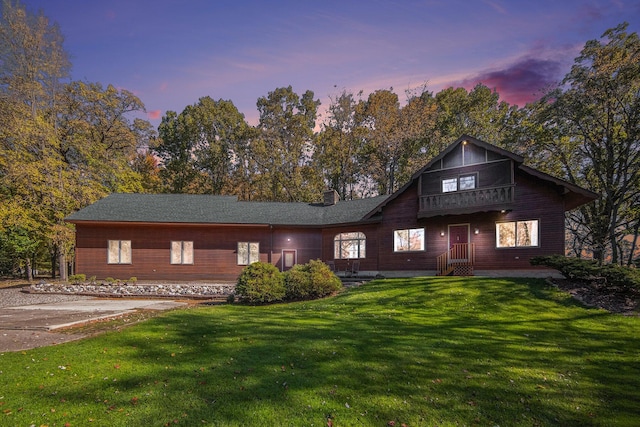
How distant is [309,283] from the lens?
580 inches

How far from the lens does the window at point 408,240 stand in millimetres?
20094

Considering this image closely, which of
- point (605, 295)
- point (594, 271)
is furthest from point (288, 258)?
point (605, 295)

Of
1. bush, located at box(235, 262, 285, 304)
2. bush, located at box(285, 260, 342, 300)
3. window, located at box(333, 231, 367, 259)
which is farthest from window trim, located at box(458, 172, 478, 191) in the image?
bush, located at box(235, 262, 285, 304)

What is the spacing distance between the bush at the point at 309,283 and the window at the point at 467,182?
33.0 ft

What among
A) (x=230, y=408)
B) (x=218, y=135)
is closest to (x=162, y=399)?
(x=230, y=408)

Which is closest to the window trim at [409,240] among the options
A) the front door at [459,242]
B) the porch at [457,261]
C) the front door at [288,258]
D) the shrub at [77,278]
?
the porch at [457,261]

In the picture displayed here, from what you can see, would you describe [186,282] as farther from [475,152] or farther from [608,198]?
[608,198]

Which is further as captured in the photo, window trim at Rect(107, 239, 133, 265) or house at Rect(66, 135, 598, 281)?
window trim at Rect(107, 239, 133, 265)

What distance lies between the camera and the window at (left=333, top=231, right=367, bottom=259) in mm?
22359

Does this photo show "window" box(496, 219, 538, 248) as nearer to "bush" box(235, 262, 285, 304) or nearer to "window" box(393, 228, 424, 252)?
"window" box(393, 228, 424, 252)

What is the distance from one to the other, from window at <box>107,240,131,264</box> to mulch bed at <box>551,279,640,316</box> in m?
25.3

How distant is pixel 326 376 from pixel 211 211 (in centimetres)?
2050

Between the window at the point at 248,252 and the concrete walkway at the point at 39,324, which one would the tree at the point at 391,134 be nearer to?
the window at the point at 248,252

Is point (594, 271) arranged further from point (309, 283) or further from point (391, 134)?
point (391, 134)
